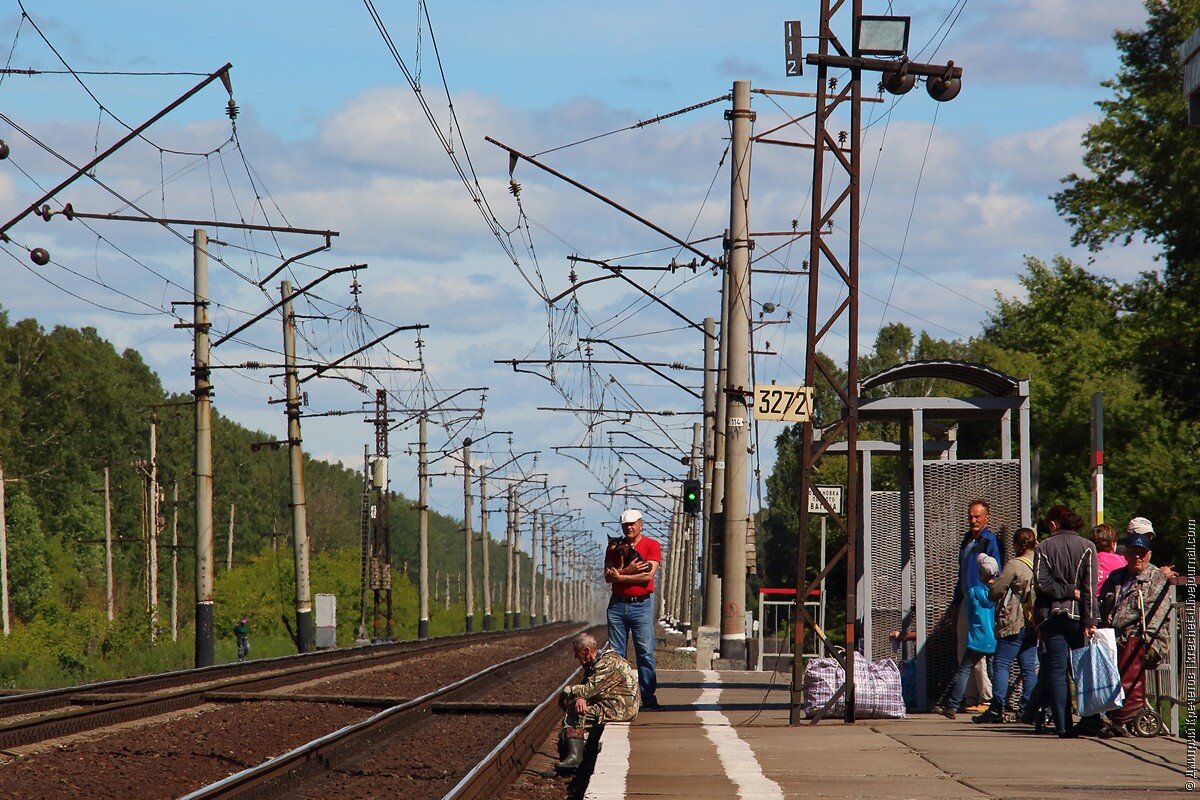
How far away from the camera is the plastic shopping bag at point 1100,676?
1298 cm

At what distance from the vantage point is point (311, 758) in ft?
46.1

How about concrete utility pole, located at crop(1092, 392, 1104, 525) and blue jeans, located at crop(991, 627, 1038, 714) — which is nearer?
blue jeans, located at crop(991, 627, 1038, 714)

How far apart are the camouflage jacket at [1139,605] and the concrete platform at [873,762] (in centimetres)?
81

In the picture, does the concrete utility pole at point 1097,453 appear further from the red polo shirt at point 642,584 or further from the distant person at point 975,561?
the red polo shirt at point 642,584

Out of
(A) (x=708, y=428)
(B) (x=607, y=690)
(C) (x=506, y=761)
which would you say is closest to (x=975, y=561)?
(B) (x=607, y=690)

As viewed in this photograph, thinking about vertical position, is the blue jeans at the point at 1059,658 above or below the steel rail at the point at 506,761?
above

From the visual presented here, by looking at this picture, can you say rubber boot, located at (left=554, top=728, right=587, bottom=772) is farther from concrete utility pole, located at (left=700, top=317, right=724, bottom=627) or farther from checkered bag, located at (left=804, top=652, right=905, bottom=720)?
concrete utility pole, located at (left=700, top=317, right=724, bottom=627)

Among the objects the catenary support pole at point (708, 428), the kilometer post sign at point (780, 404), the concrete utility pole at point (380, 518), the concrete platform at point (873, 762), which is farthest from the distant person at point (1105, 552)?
the concrete utility pole at point (380, 518)

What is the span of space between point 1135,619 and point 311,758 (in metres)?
6.61

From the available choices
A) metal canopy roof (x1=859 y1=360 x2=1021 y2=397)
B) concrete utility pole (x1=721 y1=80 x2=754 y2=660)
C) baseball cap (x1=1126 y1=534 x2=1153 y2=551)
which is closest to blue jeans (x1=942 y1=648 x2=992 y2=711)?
baseball cap (x1=1126 y1=534 x2=1153 y2=551)

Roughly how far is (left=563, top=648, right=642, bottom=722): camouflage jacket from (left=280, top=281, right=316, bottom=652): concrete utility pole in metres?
30.1

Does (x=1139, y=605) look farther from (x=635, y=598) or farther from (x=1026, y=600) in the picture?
(x=635, y=598)

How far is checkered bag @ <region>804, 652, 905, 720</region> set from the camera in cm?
1546

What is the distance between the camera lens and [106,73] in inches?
853
